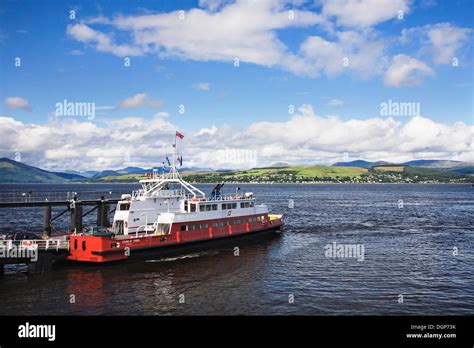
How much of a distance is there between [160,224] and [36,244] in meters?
13.6

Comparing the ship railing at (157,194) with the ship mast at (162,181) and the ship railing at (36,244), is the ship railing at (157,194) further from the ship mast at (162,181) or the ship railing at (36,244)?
the ship railing at (36,244)

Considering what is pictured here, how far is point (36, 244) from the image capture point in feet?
133

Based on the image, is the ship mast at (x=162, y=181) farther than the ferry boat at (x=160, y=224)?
Yes

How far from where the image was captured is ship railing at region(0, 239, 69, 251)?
130ft

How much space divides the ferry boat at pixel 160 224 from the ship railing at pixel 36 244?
1.19 metres

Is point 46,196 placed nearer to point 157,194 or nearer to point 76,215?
point 76,215

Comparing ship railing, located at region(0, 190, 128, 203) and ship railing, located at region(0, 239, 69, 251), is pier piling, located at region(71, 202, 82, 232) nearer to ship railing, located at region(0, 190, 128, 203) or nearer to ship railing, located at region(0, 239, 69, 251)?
ship railing, located at region(0, 190, 128, 203)

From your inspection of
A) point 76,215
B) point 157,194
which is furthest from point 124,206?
point 76,215

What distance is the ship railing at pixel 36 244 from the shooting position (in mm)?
39500

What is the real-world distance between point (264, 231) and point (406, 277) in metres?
28.0

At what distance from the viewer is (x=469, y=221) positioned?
279 feet

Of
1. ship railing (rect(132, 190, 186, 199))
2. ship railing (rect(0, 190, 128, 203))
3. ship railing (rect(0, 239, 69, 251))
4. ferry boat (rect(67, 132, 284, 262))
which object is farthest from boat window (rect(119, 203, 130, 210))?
ship railing (rect(0, 239, 69, 251))

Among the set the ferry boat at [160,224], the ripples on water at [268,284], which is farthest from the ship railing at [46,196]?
the ripples on water at [268,284]
